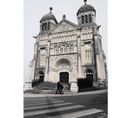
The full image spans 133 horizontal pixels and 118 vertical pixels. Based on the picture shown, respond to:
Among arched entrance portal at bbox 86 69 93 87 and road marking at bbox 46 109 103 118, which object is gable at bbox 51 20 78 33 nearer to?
arched entrance portal at bbox 86 69 93 87

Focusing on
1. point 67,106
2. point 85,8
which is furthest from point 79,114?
point 85,8

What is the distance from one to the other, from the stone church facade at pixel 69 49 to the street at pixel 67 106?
0.85 feet

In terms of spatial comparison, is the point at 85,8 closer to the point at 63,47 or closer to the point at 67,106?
the point at 63,47

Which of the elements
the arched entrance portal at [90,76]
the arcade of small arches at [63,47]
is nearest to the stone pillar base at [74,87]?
the arched entrance portal at [90,76]

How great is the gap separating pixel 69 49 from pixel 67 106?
1494mm

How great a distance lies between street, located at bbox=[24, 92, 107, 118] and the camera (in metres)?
2.35

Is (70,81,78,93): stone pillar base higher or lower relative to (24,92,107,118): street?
higher

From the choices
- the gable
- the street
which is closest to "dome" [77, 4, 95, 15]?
the gable

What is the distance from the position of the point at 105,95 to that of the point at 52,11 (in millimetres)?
1758

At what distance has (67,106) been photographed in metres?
2.74

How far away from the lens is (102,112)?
2396 millimetres

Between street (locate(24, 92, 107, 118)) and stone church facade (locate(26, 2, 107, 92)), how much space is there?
0.85ft
